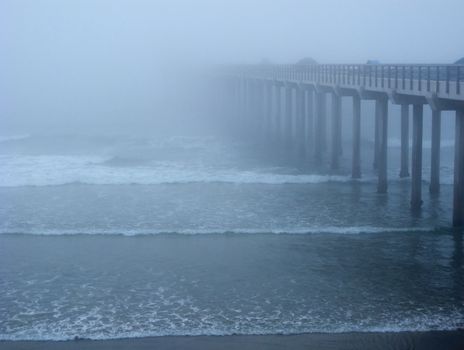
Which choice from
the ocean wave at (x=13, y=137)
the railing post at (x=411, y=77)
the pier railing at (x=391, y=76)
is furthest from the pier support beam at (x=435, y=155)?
the ocean wave at (x=13, y=137)

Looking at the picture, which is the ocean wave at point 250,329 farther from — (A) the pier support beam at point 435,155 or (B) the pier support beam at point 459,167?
(A) the pier support beam at point 435,155

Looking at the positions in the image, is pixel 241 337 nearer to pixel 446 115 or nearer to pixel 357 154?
pixel 357 154

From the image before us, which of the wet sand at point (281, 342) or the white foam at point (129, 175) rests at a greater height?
the wet sand at point (281, 342)

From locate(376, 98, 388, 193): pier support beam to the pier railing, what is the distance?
805mm

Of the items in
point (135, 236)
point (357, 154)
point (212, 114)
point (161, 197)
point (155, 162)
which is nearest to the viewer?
point (135, 236)

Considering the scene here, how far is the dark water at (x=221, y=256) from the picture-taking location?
10.8 metres

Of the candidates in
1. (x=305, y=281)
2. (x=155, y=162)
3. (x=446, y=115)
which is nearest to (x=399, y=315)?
(x=305, y=281)

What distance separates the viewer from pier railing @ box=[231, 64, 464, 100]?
15.8 m

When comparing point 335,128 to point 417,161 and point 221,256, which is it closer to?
point 417,161

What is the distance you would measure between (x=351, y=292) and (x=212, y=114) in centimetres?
4882

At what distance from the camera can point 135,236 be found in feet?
53.7

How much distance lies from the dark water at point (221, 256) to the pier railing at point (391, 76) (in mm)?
3525

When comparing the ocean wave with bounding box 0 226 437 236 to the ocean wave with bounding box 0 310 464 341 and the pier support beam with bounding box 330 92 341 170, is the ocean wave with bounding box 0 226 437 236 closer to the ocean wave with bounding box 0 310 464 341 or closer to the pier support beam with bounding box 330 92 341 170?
the ocean wave with bounding box 0 310 464 341

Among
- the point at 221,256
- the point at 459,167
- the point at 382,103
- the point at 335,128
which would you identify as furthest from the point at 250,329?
the point at 335,128
